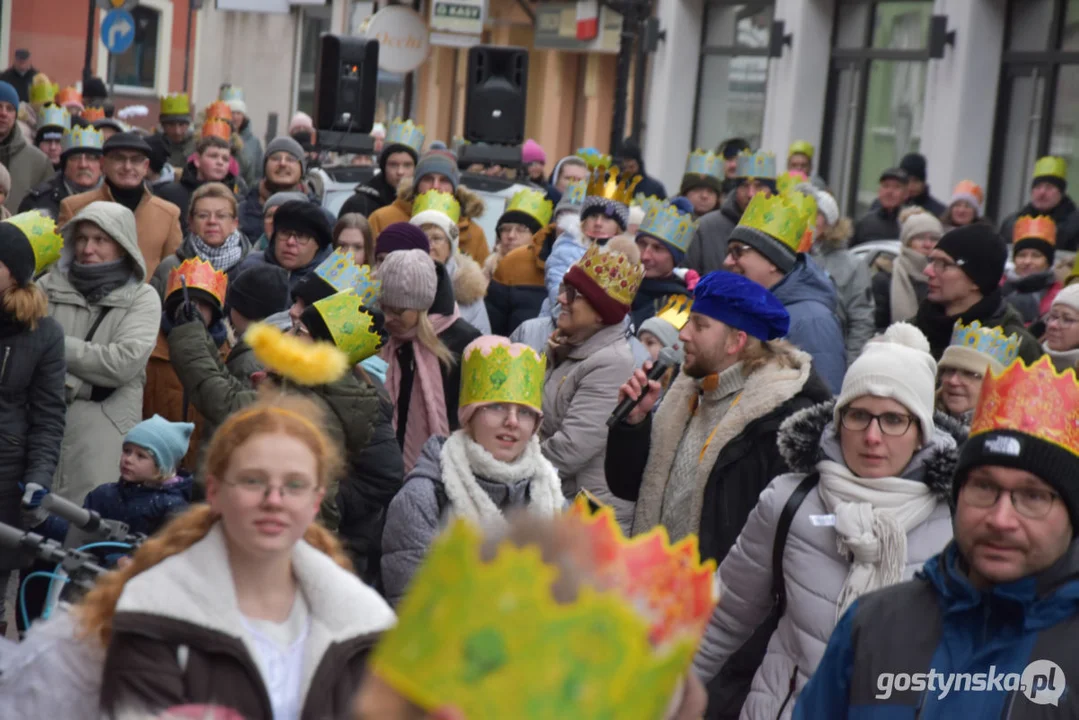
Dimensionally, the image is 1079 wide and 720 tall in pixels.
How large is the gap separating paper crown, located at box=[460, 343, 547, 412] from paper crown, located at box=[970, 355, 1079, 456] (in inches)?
82.8

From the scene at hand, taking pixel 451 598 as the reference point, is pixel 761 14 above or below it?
above

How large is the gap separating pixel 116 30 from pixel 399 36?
385 cm

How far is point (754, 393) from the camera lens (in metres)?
5.45

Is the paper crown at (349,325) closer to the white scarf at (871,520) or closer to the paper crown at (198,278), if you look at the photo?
the paper crown at (198,278)

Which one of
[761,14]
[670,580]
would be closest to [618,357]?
[670,580]

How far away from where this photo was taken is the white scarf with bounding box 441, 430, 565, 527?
512 centimetres

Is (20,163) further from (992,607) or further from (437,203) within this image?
(992,607)

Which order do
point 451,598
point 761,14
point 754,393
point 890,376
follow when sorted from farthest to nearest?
point 761,14, point 754,393, point 890,376, point 451,598

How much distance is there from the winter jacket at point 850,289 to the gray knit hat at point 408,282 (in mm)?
3788

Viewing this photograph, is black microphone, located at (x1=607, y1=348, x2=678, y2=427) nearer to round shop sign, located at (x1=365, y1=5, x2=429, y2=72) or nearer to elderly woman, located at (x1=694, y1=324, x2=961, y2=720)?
elderly woman, located at (x1=694, y1=324, x2=961, y2=720)

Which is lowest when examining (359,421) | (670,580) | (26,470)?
(26,470)

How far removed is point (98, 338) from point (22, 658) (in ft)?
13.4

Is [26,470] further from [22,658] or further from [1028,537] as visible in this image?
[1028,537]

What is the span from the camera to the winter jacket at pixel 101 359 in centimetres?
713
